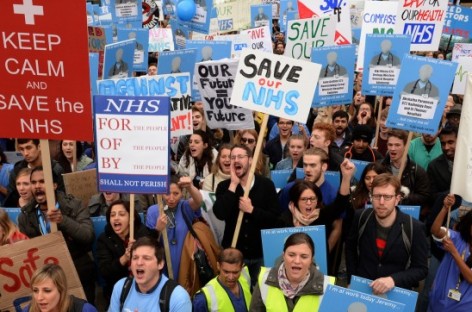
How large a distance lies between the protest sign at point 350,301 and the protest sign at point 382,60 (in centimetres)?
541

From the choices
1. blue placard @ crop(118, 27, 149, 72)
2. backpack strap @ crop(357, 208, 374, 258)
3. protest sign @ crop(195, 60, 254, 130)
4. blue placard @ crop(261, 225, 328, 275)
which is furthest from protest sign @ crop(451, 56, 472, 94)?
blue placard @ crop(261, 225, 328, 275)

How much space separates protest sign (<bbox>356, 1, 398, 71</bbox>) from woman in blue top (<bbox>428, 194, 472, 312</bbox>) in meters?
6.72

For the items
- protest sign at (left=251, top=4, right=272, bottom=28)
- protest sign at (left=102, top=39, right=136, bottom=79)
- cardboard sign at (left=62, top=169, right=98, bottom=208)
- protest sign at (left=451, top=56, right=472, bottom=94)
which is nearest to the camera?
cardboard sign at (left=62, top=169, right=98, bottom=208)

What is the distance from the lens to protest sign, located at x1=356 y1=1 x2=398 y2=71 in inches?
429

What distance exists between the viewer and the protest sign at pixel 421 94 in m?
6.73

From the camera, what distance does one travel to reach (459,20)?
13930mm

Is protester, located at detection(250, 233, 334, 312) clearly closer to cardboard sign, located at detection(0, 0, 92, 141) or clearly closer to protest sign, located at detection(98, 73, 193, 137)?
cardboard sign, located at detection(0, 0, 92, 141)

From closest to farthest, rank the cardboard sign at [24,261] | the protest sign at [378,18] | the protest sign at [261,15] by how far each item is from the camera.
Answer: the cardboard sign at [24,261] → the protest sign at [378,18] → the protest sign at [261,15]

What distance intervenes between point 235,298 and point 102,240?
143 cm

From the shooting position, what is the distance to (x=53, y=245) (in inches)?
184

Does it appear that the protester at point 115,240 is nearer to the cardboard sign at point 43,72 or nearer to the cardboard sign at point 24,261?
the cardboard sign at point 24,261

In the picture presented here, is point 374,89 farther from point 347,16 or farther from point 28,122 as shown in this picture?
point 28,122

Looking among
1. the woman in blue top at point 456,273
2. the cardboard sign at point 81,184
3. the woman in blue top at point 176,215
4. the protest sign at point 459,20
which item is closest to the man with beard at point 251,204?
the woman in blue top at point 176,215

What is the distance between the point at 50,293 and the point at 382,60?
6401 millimetres
